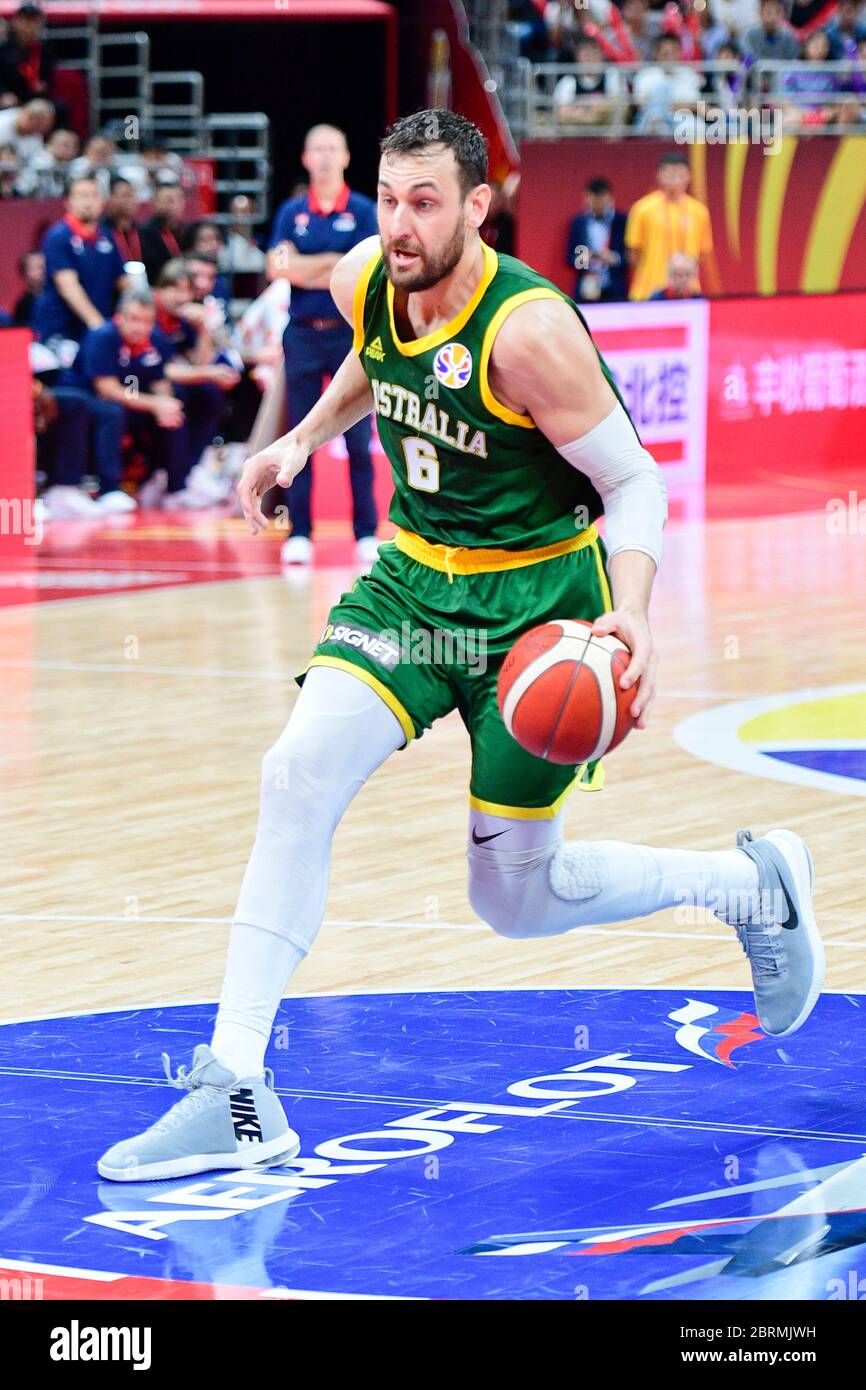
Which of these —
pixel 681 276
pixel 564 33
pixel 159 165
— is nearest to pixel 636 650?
pixel 681 276

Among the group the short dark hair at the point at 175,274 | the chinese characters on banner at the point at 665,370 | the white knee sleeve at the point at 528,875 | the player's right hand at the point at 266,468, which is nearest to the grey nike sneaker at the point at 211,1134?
the white knee sleeve at the point at 528,875

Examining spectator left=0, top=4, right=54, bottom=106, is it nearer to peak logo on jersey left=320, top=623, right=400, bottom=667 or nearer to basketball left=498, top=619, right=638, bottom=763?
peak logo on jersey left=320, top=623, right=400, bottom=667

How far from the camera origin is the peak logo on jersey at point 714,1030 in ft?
17.2

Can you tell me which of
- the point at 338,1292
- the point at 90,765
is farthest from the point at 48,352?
the point at 338,1292

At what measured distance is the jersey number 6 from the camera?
4684mm

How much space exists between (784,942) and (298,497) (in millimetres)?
9031

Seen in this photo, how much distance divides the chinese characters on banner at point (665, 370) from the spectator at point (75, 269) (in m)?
3.34

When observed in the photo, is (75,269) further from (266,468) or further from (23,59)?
(266,468)

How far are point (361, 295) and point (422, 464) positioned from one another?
1.20 feet

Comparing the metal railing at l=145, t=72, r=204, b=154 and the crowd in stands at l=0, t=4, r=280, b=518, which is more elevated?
the metal railing at l=145, t=72, r=204, b=154

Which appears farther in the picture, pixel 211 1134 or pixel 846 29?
pixel 846 29

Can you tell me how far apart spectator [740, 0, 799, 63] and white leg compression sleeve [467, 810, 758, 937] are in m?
17.9

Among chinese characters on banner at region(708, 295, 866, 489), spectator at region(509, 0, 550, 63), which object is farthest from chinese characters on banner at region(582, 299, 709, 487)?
spectator at region(509, 0, 550, 63)

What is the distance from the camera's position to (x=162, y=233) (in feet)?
57.0
